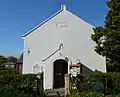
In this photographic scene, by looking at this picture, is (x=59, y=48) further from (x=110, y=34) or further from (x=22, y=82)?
(x=22, y=82)

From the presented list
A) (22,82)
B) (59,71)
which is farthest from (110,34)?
(22,82)

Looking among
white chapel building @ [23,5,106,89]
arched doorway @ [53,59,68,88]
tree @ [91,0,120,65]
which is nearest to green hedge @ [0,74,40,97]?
white chapel building @ [23,5,106,89]

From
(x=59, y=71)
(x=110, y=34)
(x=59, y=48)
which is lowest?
(x=59, y=71)

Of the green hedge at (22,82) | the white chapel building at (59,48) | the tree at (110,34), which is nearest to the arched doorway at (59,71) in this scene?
the white chapel building at (59,48)

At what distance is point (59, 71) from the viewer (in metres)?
23.1

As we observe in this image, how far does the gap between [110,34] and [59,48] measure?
6.15m

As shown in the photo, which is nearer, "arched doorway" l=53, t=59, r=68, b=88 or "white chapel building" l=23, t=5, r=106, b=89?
"white chapel building" l=23, t=5, r=106, b=89

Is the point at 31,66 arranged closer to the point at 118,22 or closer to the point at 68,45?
the point at 68,45

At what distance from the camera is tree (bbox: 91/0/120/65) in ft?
61.8

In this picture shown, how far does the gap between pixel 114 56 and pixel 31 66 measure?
9.00 m

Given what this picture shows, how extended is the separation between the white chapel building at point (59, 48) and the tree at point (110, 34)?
2269 mm

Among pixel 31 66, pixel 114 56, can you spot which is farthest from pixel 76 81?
pixel 31 66

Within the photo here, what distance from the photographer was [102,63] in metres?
21.8

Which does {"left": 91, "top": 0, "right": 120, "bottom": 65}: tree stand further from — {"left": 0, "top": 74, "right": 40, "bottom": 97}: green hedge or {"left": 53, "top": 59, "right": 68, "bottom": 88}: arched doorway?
{"left": 0, "top": 74, "right": 40, "bottom": 97}: green hedge
